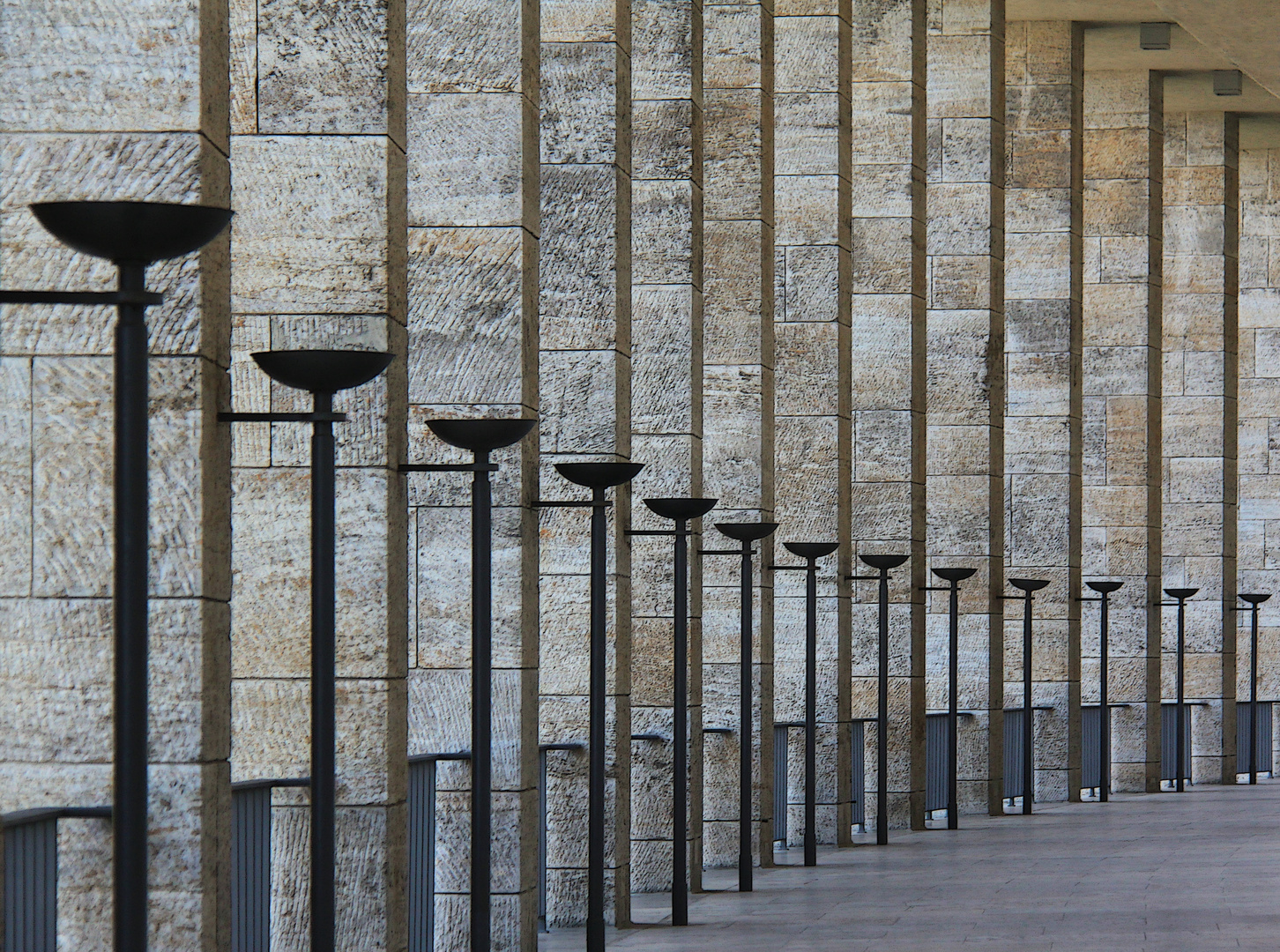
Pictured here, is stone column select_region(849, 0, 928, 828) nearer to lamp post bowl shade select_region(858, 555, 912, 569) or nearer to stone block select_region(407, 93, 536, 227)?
lamp post bowl shade select_region(858, 555, 912, 569)

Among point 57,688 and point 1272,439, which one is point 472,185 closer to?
point 57,688

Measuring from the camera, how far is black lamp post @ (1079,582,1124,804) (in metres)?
21.5

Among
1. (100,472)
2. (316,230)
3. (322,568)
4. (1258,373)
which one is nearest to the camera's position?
(100,472)

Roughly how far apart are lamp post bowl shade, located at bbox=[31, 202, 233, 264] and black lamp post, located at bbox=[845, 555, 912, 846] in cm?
1198

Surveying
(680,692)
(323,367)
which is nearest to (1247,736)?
(680,692)

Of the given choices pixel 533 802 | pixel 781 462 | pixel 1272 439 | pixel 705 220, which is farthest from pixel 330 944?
pixel 1272 439

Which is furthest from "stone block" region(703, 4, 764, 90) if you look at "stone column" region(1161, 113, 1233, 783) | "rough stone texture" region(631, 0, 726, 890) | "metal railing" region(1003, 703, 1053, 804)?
"stone column" region(1161, 113, 1233, 783)

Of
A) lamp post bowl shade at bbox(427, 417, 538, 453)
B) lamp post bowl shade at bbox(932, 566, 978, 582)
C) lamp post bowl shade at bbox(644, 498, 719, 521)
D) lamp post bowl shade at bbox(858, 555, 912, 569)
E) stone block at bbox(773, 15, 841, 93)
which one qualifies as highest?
stone block at bbox(773, 15, 841, 93)

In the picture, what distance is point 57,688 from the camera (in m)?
6.92

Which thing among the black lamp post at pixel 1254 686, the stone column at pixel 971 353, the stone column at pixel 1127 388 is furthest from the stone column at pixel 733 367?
the black lamp post at pixel 1254 686

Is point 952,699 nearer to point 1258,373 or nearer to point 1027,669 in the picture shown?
point 1027,669

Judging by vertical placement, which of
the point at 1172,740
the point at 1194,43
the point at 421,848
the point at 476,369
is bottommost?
the point at 1172,740

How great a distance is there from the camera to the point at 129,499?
514 centimetres

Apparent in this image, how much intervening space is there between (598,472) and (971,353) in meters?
11.3
